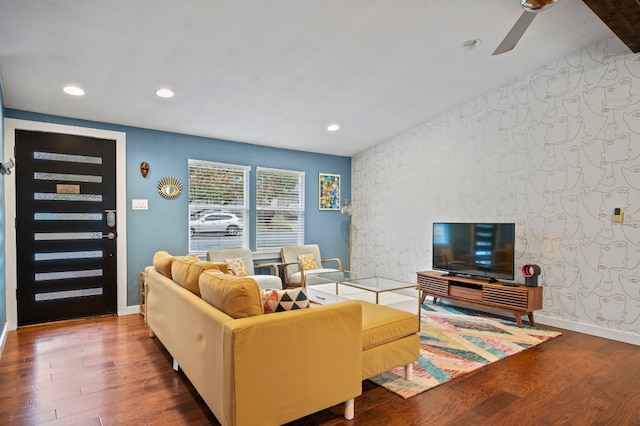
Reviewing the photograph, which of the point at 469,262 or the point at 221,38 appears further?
the point at 469,262

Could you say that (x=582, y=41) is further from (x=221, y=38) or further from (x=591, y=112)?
(x=221, y=38)

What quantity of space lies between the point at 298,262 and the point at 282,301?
3517 millimetres

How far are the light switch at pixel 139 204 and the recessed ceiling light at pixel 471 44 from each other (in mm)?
4126

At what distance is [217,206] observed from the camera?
5.30 m

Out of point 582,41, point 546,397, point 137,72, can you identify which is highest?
point 582,41

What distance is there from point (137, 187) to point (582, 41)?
5356mm

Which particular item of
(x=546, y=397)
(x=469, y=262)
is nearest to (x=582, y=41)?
(x=469, y=262)

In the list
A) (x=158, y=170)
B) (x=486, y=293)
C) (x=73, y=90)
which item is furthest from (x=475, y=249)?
(x=73, y=90)

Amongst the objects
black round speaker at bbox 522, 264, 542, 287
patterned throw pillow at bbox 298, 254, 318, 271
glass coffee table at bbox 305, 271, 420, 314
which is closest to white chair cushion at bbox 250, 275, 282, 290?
glass coffee table at bbox 305, 271, 420, 314

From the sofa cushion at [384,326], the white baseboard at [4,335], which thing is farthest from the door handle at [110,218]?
the sofa cushion at [384,326]

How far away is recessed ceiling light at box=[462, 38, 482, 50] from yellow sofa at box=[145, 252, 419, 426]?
270 centimetres

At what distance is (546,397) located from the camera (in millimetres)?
2477

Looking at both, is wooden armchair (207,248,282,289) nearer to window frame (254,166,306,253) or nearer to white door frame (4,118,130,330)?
window frame (254,166,306,253)

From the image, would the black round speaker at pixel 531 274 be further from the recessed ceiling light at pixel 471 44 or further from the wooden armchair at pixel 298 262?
the wooden armchair at pixel 298 262
